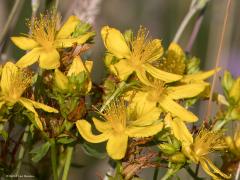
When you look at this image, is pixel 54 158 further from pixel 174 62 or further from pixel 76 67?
pixel 174 62

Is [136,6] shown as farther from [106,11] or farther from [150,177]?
[150,177]

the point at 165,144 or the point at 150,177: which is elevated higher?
the point at 165,144

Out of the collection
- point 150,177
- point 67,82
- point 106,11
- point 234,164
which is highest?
point 106,11

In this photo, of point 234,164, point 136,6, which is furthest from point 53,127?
point 136,6

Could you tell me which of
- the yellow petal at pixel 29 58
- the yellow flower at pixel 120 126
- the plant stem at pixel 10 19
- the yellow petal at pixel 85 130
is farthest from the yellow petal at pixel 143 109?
the plant stem at pixel 10 19

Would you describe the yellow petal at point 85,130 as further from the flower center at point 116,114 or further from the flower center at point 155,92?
the flower center at point 155,92

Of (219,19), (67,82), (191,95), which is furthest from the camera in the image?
(219,19)
